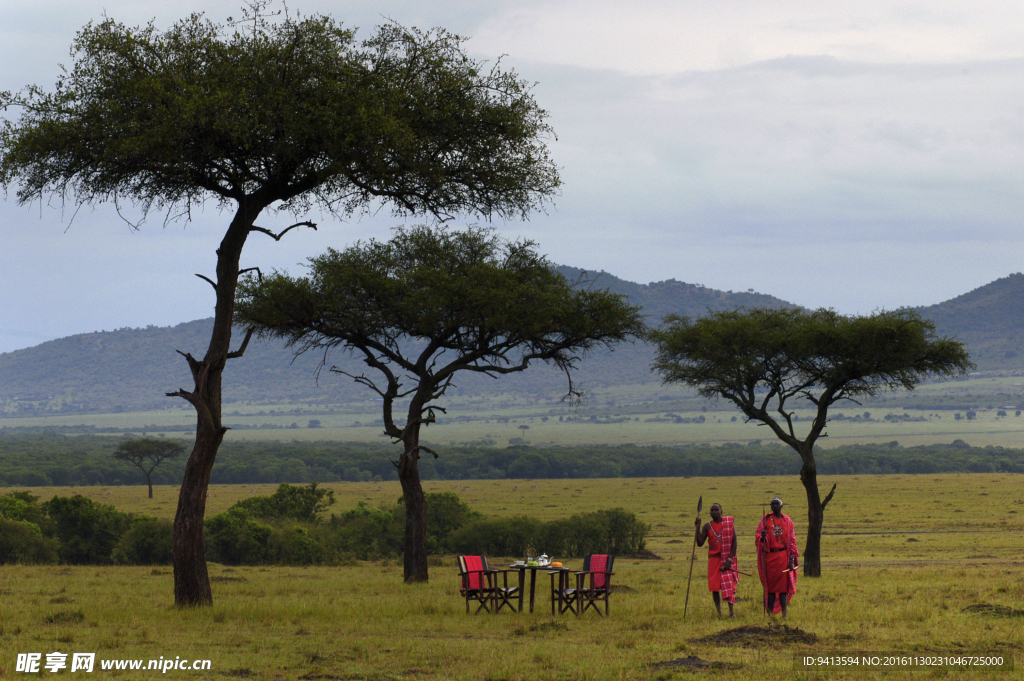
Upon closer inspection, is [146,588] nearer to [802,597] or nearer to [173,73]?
[173,73]

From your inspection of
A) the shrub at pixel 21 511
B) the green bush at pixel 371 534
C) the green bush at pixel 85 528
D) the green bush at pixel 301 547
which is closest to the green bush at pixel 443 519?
the green bush at pixel 371 534

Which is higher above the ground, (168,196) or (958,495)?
(168,196)

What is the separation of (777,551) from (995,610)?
4.08 m

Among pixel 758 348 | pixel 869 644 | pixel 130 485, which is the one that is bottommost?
pixel 130 485

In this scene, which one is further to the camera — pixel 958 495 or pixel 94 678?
pixel 958 495

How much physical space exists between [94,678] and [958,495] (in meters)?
98.9

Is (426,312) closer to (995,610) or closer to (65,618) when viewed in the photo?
(65,618)

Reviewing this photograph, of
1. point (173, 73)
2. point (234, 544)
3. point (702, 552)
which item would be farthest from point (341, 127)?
point (702, 552)

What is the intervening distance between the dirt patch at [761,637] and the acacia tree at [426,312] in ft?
35.4

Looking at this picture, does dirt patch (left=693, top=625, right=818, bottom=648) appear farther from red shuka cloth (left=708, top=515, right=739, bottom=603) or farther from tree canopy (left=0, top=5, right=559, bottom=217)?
tree canopy (left=0, top=5, right=559, bottom=217)

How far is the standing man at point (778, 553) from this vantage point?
48.8ft

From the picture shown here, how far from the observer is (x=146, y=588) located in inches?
886

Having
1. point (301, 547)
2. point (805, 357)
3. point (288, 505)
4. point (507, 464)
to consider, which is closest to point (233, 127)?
point (805, 357)

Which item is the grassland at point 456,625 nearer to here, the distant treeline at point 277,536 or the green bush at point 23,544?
the green bush at point 23,544
